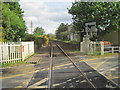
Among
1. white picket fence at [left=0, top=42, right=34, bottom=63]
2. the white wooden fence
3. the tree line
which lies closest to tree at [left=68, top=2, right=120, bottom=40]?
the tree line

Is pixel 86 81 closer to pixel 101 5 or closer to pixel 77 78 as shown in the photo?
pixel 77 78

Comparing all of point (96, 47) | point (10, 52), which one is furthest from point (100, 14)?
point (10, 52)

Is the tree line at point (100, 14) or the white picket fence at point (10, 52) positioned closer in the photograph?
the white picket fence at point (10, 52)

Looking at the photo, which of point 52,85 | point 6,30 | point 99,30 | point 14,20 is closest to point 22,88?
point 52,85

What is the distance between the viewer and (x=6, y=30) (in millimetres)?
17250

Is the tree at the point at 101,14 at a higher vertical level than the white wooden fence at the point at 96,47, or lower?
higher

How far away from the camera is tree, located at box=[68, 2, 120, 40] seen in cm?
2053

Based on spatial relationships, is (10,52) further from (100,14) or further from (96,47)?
(100,14)

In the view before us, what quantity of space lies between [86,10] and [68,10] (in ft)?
11.4

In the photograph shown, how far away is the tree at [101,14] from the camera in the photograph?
20.5 meters

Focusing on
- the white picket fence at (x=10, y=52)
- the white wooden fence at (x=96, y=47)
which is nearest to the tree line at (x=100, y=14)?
the white wooden fence at (x=96, y=47)

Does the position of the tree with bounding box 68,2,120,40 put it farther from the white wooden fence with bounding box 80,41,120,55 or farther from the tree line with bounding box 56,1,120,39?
the white wooden fence with bounding box 80,41,120,55

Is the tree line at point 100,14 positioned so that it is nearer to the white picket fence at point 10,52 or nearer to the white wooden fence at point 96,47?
the white wooden fence at point 96,47

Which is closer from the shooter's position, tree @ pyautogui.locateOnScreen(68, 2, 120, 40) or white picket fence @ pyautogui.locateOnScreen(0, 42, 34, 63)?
white picket fence @ pyautogui.locateOnScreen(0, 42, 34, 63)
